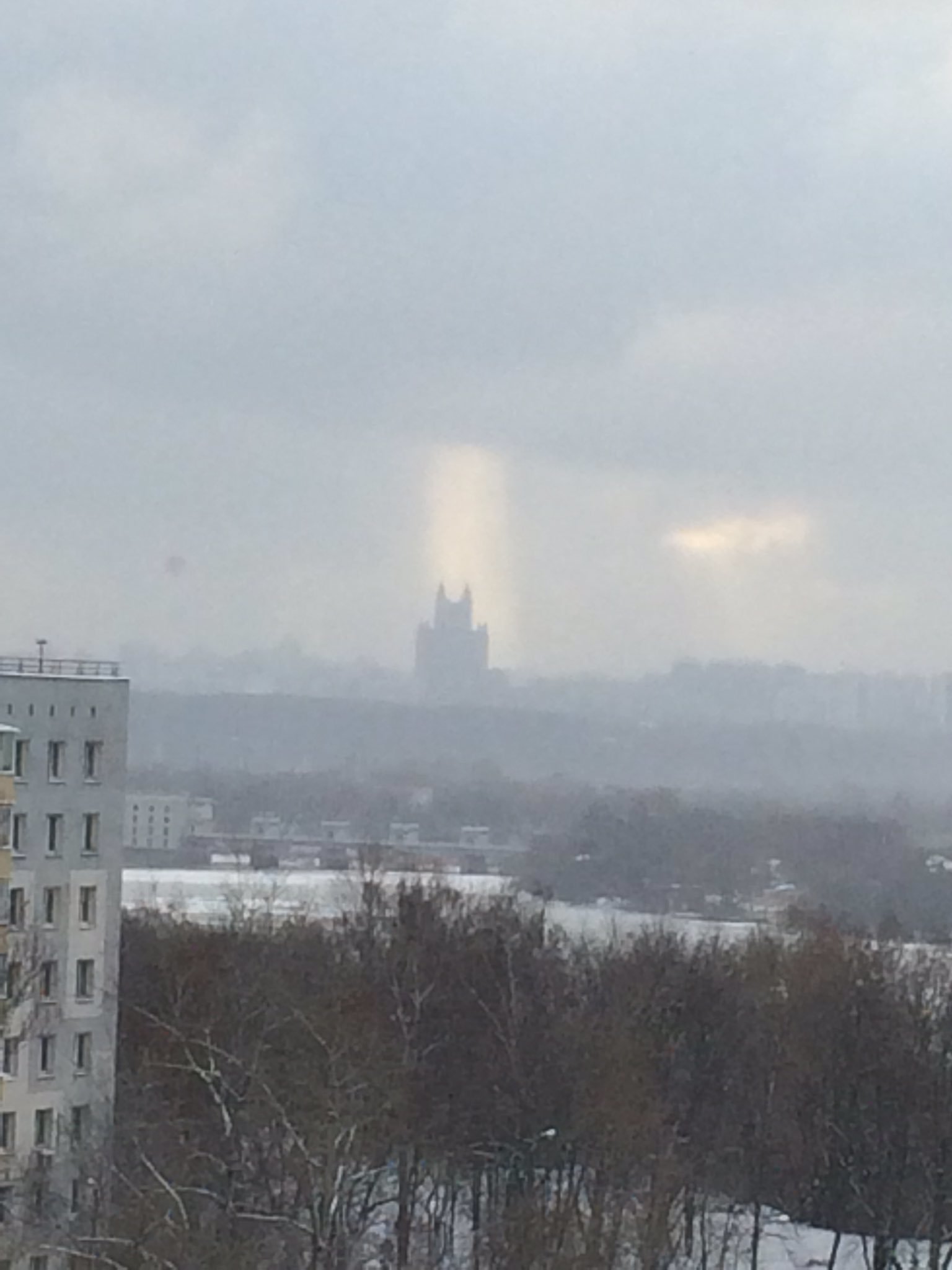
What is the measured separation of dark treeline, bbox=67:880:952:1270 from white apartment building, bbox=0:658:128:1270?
0.74 metres

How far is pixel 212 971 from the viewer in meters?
29.2

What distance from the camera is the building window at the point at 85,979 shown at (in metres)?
25.3

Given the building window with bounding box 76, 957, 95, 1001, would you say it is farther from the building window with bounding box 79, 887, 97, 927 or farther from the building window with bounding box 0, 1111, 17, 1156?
the building window with bounding box 0, 1111, 17, 1156

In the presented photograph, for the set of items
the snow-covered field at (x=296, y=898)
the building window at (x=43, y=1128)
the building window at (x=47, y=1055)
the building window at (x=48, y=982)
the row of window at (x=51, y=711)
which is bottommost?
the building window at (x=43, y=1128)

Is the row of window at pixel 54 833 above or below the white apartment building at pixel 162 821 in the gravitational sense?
below

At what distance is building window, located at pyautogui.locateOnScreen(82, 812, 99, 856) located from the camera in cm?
2577

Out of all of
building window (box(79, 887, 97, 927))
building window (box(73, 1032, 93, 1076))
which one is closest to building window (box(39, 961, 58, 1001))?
building window (box(73, 1032, 93, 1076))

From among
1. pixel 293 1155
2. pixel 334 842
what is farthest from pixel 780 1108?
pixel 334 842

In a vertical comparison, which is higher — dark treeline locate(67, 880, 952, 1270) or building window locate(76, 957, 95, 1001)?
building window locate(76, 957, 95, 1001)

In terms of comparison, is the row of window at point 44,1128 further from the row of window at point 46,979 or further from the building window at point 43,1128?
the row of window at point 46,979

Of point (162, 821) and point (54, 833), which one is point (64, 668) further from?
point (162, 821)

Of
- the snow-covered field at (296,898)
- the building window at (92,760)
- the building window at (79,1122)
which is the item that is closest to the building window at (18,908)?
the building window at (92,760)

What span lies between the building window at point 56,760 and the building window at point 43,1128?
3837mm

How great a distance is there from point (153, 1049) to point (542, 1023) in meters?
4.90
